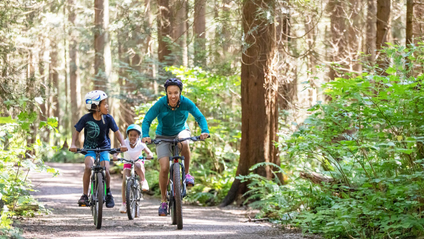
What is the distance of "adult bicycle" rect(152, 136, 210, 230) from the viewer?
7.13 m

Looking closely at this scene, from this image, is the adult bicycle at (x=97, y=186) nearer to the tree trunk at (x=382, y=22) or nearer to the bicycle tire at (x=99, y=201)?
the bicycle tire at (x=99, y=201)

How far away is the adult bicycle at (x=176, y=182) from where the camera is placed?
713 centimetres

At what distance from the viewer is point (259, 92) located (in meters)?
10.9

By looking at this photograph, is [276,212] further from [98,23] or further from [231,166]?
[98,23]

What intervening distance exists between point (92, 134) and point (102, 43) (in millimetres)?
15125

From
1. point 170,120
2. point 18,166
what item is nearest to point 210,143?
point 170,120

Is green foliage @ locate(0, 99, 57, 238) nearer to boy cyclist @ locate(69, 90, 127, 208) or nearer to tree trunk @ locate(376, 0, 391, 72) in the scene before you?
boy cyclist @ locate(69, 90, 127, 208)

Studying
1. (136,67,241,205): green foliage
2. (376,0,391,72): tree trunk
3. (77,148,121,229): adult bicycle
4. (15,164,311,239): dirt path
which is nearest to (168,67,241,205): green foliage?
(136,67,241,205): green foliage

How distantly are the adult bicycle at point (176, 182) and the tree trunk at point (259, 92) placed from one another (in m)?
3.78

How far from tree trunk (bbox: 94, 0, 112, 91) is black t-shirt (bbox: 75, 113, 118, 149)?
12976 millimetres

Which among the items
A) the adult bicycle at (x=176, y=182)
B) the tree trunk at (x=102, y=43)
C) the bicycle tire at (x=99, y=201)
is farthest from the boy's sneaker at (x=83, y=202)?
the tree trunk at (x=102, y=43)

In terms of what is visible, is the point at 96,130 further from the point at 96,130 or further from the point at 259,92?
the point at 259,92

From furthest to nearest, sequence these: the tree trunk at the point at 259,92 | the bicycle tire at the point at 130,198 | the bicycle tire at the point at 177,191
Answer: the tree trunk at the point at 259,92
the bicycle tire at the point at 130,198
the bicycle tire at the point at 177,191

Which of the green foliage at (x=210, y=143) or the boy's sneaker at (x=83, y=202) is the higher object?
the green foliage at (x=210, y=143)
